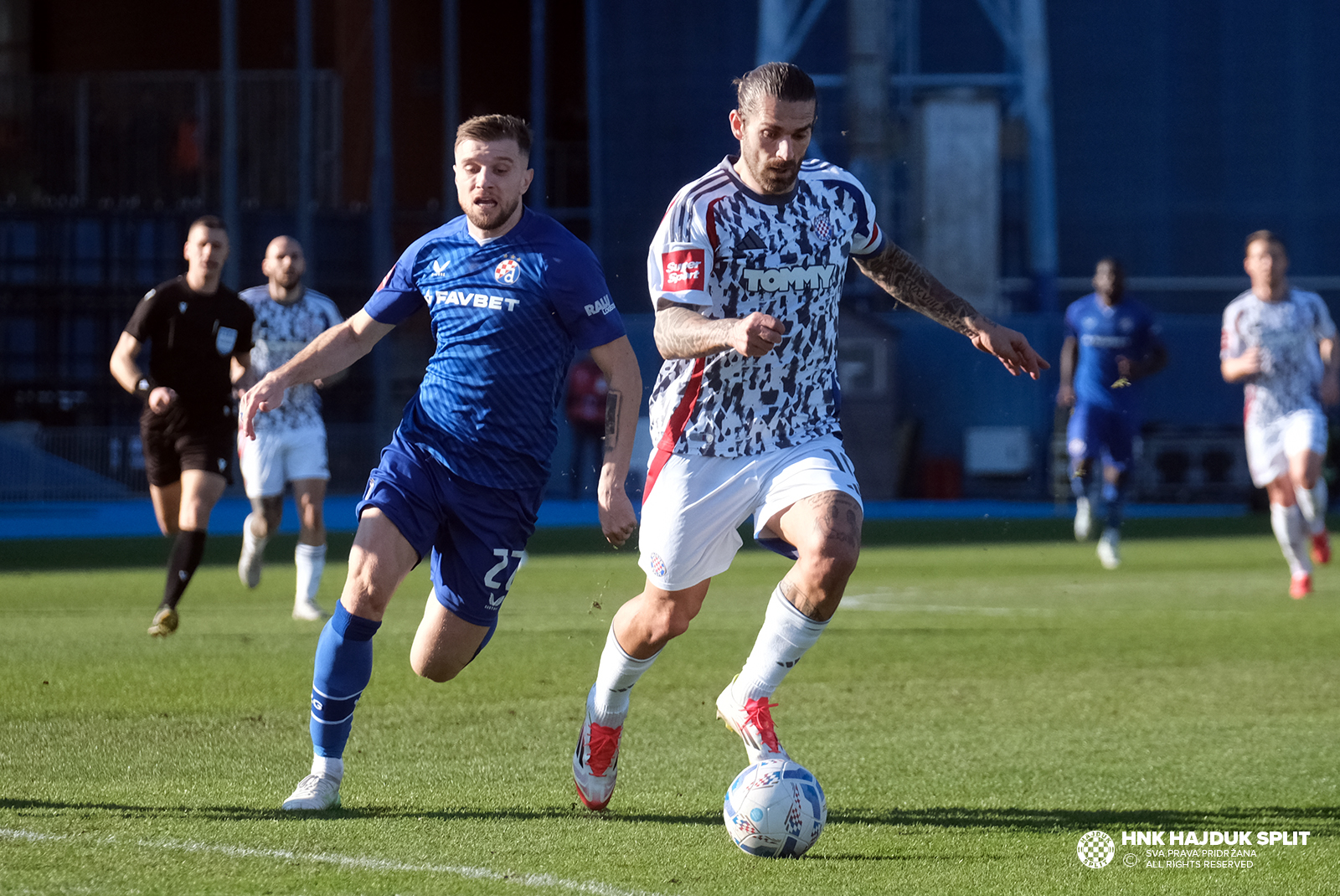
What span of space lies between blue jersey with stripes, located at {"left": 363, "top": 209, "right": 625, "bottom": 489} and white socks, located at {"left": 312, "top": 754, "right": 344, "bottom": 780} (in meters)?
0.95

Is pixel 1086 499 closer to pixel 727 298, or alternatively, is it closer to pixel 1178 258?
pixel 727 298

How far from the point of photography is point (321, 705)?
18.0ft

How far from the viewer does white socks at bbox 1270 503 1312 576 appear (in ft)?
41.5

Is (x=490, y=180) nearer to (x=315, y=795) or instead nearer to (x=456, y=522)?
(x=456, y=522)

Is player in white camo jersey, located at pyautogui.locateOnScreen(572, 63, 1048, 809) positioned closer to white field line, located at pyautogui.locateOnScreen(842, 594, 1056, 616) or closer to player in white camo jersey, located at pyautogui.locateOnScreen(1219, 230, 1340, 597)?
white field line, located at pyautogui.locateOnScreen(842, 594, 1056, 616)

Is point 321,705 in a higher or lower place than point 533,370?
lower

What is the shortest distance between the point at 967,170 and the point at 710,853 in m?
25.6

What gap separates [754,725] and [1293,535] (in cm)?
843

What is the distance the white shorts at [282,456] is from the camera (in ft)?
37.7

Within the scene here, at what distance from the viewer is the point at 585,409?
26203 mm

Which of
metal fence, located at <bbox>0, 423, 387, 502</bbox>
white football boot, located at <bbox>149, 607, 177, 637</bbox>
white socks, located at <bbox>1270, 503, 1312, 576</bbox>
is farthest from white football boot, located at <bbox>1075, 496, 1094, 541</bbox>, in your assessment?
metal fence, located at <bbox>0, 423, 387, 502</bbox>

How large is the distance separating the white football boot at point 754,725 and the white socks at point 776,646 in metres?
0.03

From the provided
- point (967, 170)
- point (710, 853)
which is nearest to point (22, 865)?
point (710, 853)

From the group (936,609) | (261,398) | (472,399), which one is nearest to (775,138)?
(472,399)
